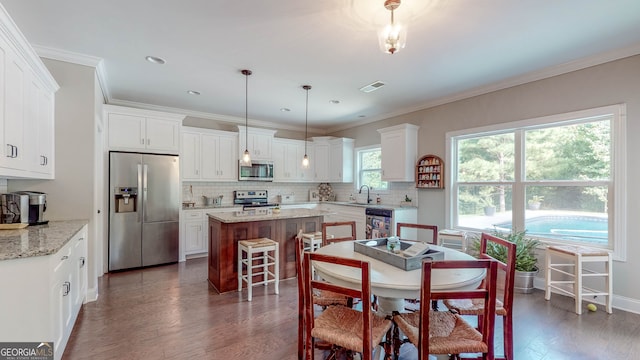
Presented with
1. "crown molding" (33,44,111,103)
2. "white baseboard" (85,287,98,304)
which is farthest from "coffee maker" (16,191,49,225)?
"crown molding" (33,44,111,103)

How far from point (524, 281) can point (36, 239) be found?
4766 millimetres

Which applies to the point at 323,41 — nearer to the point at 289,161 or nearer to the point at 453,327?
the point at 453,327

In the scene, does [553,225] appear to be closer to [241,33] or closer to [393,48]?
[393,48]

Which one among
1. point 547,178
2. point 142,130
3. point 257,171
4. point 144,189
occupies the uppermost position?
point 142,130

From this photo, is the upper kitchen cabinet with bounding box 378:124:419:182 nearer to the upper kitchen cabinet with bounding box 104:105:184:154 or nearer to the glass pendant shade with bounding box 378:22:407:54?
the glass pendant shade with bounding box 378:22:407:54

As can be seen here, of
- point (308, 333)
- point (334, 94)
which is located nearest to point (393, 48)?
point (308, 333)

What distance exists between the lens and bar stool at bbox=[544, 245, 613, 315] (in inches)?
113

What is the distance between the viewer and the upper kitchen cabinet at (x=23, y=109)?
197cm

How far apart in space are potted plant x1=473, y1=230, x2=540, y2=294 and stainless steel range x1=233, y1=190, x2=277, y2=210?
4.00 m

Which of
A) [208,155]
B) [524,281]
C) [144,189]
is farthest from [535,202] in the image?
[144,189]

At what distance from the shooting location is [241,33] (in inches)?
104

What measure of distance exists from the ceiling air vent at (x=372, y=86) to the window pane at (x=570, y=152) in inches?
80.4

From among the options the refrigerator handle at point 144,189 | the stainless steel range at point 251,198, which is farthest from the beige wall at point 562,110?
the refrigerator handle at point 144,189

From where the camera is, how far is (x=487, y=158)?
4203 mm
